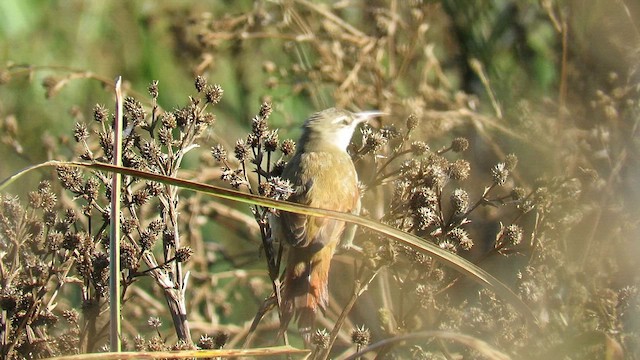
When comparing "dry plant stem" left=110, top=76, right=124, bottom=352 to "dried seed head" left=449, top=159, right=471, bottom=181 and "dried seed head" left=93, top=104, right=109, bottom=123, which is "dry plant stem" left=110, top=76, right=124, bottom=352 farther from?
"dried seed head" left=449, top=159, right=471, bottom=181

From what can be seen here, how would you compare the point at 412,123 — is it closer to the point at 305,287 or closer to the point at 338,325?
→ the point at 305,287

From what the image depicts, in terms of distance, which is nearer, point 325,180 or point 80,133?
point 80,133

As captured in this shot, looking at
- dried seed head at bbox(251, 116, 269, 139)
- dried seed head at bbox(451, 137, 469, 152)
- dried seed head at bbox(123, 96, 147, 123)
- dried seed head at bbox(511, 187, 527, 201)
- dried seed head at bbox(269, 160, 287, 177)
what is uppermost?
dried seed head at bbox(123, 96, 147, 123)

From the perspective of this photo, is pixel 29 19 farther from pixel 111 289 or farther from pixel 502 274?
pixel 111 289

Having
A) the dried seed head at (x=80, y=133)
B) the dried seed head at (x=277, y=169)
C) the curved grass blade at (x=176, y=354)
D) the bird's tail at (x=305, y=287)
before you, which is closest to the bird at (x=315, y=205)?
the bird's tail at (x=305, y=287)

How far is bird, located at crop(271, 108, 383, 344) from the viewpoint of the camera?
9.24 ft

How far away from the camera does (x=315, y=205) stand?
11.1 ft

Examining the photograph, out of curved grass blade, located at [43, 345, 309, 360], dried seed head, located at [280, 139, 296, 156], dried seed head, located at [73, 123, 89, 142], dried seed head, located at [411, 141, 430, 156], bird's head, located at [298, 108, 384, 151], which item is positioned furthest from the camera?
bird's head, located at [298, 108, 384, 151]

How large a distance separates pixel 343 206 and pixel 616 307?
131 cm

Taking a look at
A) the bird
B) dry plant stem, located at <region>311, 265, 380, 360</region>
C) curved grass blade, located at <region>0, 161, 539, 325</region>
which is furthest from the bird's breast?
curved grass blade, located at <region>0, 161, 539, 325</region>

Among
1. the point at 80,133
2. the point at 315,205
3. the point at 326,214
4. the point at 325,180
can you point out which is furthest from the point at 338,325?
the point at 325,180

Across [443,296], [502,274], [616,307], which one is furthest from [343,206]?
[616,307]

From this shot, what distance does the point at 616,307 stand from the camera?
2.28 m

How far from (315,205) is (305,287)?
578 millimetres
